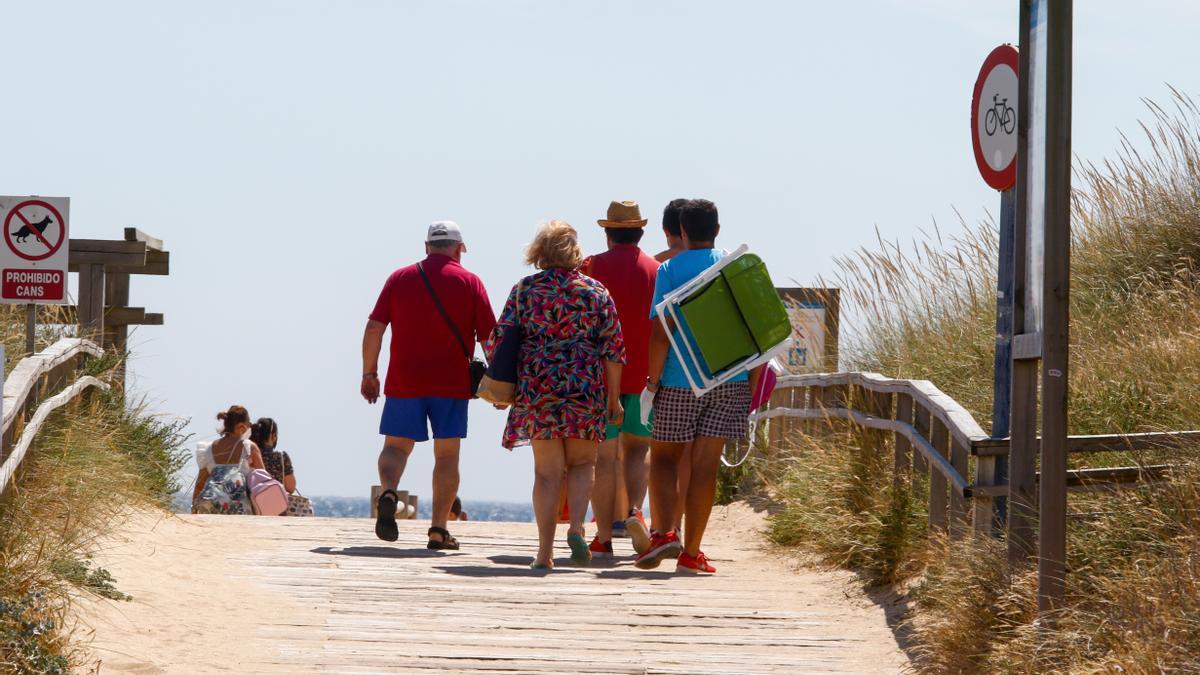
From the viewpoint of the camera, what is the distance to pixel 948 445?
8.23 metres

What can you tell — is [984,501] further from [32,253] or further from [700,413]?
[32,253]

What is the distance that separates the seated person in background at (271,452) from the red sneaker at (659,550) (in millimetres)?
6476

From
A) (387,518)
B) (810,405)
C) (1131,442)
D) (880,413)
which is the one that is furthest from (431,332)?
(1131,442)

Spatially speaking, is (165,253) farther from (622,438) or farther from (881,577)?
(881,577)

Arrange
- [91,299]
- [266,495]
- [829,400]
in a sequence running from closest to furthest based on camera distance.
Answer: [829,400], [266,495], [91,299]

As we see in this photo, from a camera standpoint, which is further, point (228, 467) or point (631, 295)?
point (228, 467)

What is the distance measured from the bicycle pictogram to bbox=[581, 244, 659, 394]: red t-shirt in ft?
10.3

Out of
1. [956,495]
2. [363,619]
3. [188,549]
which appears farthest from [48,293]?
[956,495]

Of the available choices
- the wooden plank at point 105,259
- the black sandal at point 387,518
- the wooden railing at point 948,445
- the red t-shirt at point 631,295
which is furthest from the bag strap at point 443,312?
the wooden plank at point 105,259

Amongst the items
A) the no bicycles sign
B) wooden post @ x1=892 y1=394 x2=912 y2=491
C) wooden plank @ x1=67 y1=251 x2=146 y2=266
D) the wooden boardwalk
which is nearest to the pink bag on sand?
wooden plank @ x1=67 y1=251 x2=146 y2=266

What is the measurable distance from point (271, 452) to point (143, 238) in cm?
228

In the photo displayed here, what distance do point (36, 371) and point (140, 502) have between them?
2666 mm

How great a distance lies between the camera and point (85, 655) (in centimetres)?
633

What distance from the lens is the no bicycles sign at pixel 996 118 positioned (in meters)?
7.29
